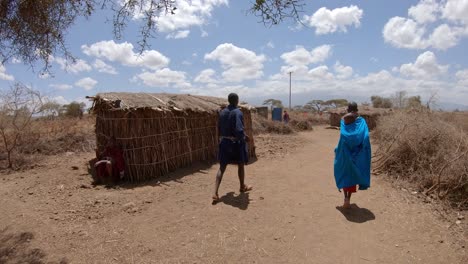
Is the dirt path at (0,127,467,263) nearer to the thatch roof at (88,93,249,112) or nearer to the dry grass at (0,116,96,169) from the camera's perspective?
the thatch roof at (88,93,249,112)

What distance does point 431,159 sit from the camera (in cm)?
632

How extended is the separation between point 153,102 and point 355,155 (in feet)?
13.7

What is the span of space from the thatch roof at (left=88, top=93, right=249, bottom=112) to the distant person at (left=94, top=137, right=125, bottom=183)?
825 mm

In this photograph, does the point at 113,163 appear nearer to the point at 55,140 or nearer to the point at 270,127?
the point at 55,140

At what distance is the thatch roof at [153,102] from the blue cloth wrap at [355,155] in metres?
3.69

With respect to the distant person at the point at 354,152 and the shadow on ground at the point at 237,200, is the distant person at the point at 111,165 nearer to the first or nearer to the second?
the shadow on ground at the point at 237,200

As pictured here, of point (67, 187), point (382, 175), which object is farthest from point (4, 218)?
point (382, 175)

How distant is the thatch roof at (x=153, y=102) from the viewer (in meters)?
6.45

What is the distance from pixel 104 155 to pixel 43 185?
1.19 meters

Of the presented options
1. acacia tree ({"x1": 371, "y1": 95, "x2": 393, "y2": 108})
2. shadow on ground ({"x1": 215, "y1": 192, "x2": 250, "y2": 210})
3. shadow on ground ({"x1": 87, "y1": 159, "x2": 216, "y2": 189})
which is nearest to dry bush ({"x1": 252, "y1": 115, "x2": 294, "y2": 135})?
shadow on ground ({"x1": 87, "y1": 159, "x2": 216, "y2": 189})

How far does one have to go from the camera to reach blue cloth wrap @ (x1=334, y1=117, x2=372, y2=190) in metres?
4.69

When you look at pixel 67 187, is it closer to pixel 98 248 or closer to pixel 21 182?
pixel 21 182

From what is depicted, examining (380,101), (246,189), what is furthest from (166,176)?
(380,101)

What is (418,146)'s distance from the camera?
677 centimetres
